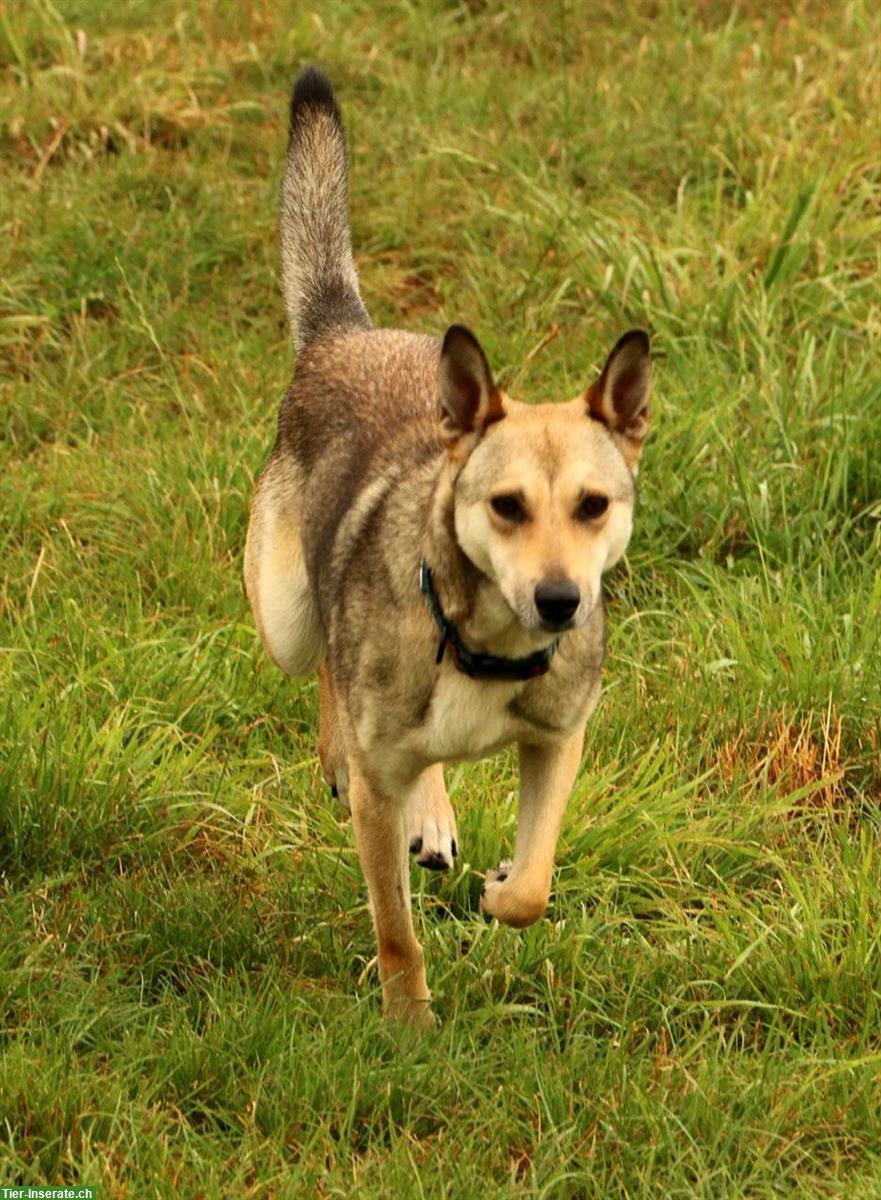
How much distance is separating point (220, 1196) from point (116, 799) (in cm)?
145

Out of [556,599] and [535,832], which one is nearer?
[556,599]

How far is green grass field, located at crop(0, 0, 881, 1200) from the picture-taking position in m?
4.00

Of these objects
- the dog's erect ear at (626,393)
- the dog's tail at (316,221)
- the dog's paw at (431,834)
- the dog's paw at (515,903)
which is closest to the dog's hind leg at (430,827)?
the dog's paw at (431,834)

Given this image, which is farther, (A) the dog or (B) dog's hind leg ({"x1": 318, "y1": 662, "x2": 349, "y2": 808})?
(B) dog's hind leg ({"x1": 318, "y1": 662, "x2": 349, "y2": 808})

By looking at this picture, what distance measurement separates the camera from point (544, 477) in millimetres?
3953

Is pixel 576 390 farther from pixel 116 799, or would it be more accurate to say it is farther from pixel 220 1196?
pixel 220 1196

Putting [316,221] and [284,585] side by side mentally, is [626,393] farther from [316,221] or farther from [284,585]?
[316,221]

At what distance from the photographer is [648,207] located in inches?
318

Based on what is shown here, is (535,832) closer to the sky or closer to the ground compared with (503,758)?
closer to the sky

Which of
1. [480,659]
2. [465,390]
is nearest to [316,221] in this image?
[465,390]

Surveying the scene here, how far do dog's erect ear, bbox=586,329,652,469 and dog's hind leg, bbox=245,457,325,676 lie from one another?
127 cm

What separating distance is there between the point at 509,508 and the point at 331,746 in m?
1.48

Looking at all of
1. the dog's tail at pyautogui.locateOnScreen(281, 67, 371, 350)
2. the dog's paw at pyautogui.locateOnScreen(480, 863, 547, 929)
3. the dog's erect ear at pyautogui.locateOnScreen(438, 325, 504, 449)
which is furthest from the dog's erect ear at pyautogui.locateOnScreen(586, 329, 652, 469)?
the dog's tail at pyautogui.locateOnScreen(281, 67, 371, 350)

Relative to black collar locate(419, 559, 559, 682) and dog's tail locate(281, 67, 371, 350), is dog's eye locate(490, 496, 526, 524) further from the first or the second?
dog's tail locate(281, 67, 371, 350)
